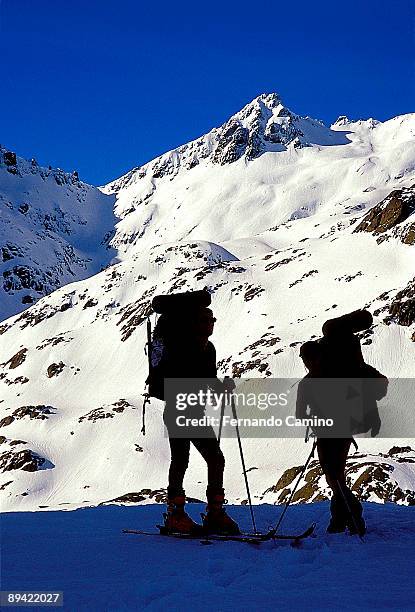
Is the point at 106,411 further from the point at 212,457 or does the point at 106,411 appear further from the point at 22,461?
the point at 212,457

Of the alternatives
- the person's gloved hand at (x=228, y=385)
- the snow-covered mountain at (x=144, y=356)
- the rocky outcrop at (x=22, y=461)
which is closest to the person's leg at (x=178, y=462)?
the person's gloved hand at (x=228, y=385)

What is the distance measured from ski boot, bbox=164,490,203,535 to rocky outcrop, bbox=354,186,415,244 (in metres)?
86.3

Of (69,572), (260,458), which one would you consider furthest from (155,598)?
(260,458)

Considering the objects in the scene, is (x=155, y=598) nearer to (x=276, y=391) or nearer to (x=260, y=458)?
(x=260, y=458)

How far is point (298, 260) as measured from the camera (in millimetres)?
98375

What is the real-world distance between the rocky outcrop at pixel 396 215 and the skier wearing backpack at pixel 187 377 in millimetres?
85895

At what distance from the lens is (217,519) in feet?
21.8

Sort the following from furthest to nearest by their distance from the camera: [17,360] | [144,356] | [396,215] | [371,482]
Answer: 1. [17,360]
2. [396,215]
3. [144,356]
4. [371,482]

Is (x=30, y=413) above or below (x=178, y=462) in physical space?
above

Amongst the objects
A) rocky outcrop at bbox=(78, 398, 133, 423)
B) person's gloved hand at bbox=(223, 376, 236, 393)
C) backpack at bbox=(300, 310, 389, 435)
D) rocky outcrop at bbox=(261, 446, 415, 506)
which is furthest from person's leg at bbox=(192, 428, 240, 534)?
rocky outcrop at bbox=(78, 398, 133, 423)

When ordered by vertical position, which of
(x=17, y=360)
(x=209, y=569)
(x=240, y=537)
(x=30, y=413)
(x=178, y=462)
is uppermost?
(x=17, y=360)

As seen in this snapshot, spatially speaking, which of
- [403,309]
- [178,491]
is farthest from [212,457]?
[403,309]

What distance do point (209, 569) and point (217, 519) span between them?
1511 mm

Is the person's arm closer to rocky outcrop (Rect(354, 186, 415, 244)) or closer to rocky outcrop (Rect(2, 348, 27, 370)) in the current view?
rocky outcrop (Rect(354, 186, 415, 244))
